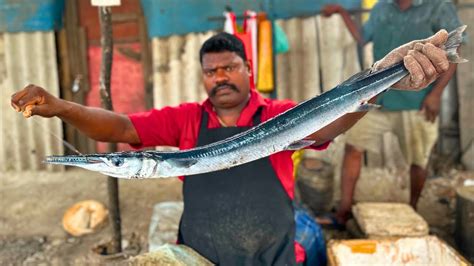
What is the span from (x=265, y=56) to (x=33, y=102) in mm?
3616

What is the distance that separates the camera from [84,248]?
14.5ft

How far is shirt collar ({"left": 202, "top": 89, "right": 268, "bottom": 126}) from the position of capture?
9.55 feet

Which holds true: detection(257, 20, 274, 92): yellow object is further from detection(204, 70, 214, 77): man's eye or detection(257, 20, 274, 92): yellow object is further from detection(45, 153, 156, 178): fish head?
detection(45, 153, 156, 178): fish head

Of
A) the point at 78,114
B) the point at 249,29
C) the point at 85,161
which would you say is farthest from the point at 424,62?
the point at 249,29

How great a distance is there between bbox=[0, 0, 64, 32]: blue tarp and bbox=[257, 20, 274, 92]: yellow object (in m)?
2.67

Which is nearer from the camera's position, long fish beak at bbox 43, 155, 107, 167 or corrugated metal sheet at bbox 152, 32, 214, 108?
long fish beak at bbox 43, 155, 107, 167

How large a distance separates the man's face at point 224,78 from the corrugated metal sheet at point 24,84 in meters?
3.76

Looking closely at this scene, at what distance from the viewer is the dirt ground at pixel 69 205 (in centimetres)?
439

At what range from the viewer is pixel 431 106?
4738mm

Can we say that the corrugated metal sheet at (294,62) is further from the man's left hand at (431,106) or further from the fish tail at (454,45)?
the fish tail at (454,45)

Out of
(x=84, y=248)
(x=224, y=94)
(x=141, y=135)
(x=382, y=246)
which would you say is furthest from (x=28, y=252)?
(x=382, y=246)

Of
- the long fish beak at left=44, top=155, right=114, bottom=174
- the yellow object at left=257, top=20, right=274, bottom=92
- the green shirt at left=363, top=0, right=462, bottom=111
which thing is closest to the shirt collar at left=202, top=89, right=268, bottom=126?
the long fish beak at left=44, top=155, right=114, bottom=174

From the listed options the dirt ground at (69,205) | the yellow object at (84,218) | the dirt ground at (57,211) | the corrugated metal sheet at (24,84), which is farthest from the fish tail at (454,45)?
the corrugated metal sheet at (24,84)

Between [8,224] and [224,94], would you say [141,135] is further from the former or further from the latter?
[8,224]
